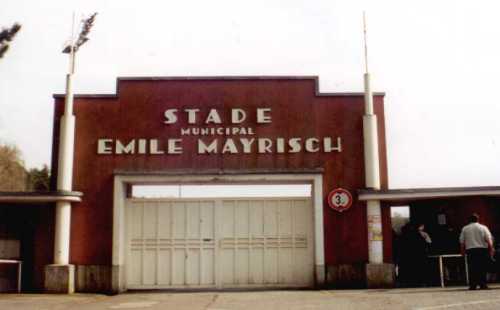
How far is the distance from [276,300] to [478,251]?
14.5ft

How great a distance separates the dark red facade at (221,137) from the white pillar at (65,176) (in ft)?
0.69

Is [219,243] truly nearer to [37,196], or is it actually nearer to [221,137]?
[221,137]

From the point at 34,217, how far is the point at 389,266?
815cm

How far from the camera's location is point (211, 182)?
610 inches

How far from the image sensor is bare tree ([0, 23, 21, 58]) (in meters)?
12.1

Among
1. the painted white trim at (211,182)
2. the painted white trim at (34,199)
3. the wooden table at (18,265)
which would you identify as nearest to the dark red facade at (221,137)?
the painted white trim at (211,182)

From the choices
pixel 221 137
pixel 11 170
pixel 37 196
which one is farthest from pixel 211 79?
pixel 11 170

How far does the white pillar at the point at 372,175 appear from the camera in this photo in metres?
15.0

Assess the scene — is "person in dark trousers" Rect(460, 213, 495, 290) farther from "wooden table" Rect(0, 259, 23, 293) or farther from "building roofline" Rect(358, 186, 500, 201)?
"wooden table" Rect(0, 259, 23, 293)

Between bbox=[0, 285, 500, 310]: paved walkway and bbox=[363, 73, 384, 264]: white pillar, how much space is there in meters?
1.26

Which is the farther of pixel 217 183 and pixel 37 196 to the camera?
pixel 217 183

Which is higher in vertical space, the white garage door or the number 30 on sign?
the number 30 on sign

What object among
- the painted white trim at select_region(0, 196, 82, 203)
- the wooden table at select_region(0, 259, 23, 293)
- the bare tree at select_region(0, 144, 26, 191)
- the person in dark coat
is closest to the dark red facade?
the painted white trim at select_region(0, 196, 82, 203)

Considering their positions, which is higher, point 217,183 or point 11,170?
point 11,170
